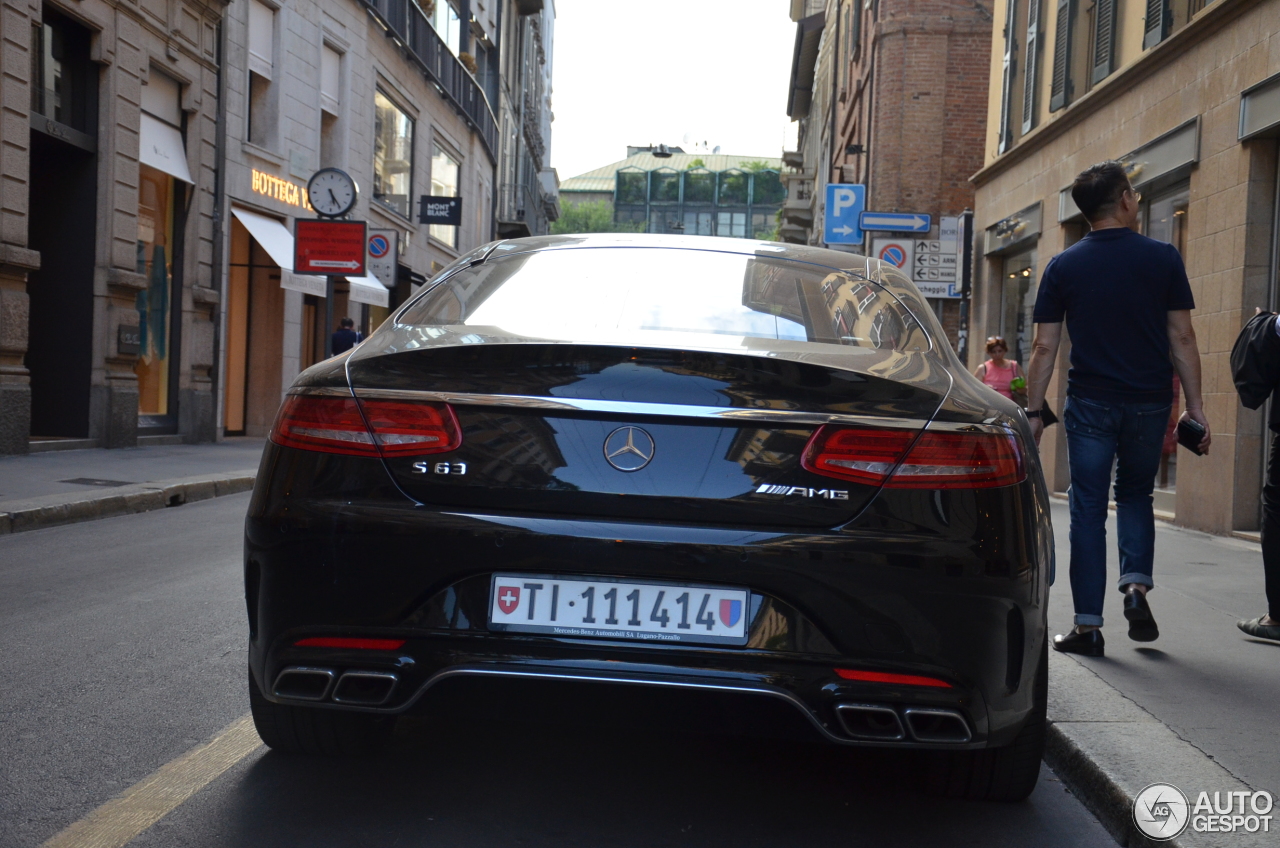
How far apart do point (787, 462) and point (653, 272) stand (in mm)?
Answer: 990

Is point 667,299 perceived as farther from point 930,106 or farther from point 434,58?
point 434,58

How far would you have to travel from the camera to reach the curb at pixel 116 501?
8.86 m

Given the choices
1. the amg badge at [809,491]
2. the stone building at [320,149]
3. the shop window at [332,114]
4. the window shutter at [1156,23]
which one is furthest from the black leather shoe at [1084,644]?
the shop window at [332,114]

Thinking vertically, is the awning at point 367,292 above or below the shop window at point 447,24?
below

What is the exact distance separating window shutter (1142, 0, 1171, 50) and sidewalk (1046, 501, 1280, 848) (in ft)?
22.8

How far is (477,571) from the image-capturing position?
111 inches

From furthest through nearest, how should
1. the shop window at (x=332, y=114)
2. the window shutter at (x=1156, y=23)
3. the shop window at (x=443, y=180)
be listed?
the shop window at (x=443, y=180) → the shop window at (x=332, y=114) → the window shutter at (x=1156, y=23)

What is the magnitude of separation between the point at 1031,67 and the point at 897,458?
48.6 ft

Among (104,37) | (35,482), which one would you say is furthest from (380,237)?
(35,482)

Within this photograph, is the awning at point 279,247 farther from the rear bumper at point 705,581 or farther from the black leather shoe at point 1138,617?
the rear bumper at point 705,581

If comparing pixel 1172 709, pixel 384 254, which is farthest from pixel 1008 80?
pixel 1172 709

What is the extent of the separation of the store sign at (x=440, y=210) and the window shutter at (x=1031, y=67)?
1514cm

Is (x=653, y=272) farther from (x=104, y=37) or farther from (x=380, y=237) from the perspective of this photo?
(x=380, y=237)

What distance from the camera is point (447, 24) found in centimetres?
3434
